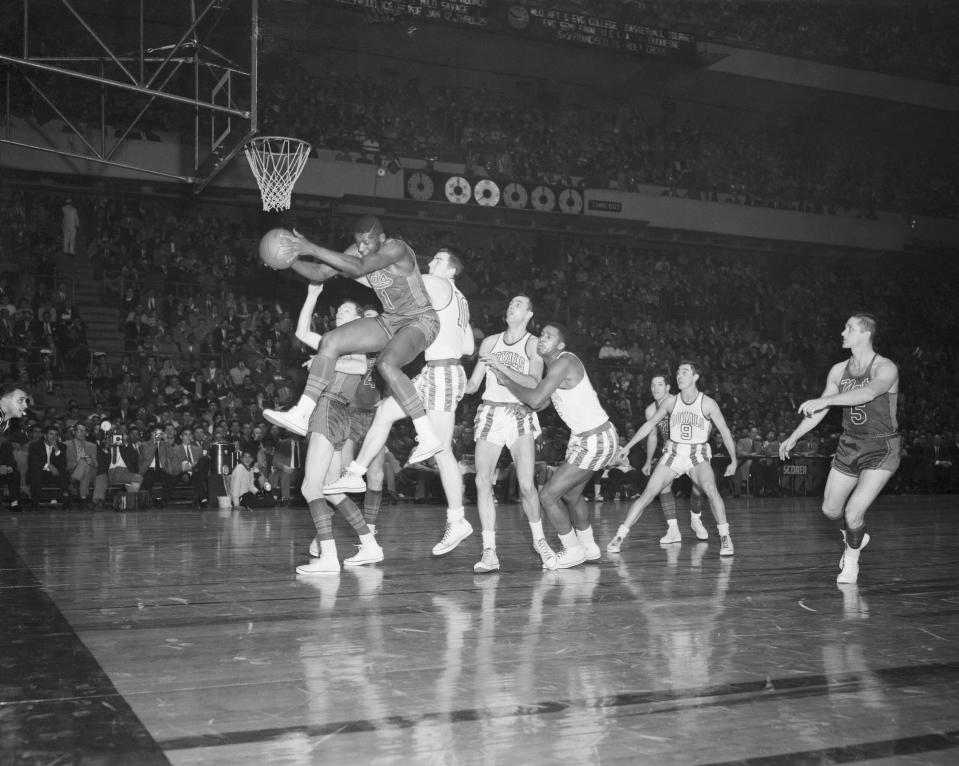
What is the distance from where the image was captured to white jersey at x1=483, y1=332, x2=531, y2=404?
740 centimetres

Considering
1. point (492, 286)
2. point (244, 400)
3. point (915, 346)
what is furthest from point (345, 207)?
point (915, 346)

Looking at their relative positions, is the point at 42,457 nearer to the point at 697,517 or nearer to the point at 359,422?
the point at 359,422

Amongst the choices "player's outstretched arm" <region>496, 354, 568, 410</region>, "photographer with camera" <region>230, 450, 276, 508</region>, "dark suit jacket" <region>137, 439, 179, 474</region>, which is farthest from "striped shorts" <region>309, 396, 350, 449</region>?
"dark suit jacket" <region>137, 439, 179, 474</region>

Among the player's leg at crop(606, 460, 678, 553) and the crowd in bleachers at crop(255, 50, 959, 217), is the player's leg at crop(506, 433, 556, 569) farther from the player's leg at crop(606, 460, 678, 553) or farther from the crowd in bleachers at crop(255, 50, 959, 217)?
the crowd in bleachers at crop(255, 50, 959, 217)

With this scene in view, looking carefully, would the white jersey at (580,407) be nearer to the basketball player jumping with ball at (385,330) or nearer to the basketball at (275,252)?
the basketball player jumping with ball at (385,330)

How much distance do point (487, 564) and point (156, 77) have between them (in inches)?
398

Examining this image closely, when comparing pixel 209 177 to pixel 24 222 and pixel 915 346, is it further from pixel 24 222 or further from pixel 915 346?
pixel 915 346

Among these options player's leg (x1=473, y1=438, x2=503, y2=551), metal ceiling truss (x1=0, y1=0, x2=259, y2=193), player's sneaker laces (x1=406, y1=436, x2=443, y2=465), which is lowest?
player's leg (x1=473, y1=438, x2=503, y2=551)

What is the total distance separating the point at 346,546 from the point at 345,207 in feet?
64.1

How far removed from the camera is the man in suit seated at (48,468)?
14.1 m

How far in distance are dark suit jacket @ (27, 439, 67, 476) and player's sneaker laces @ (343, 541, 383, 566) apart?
8884mm

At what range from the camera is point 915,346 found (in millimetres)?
31031

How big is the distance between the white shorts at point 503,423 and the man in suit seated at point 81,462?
9.33m

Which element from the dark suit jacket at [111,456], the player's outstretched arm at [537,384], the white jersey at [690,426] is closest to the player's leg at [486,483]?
the player's outstretched arm at [537,384]
